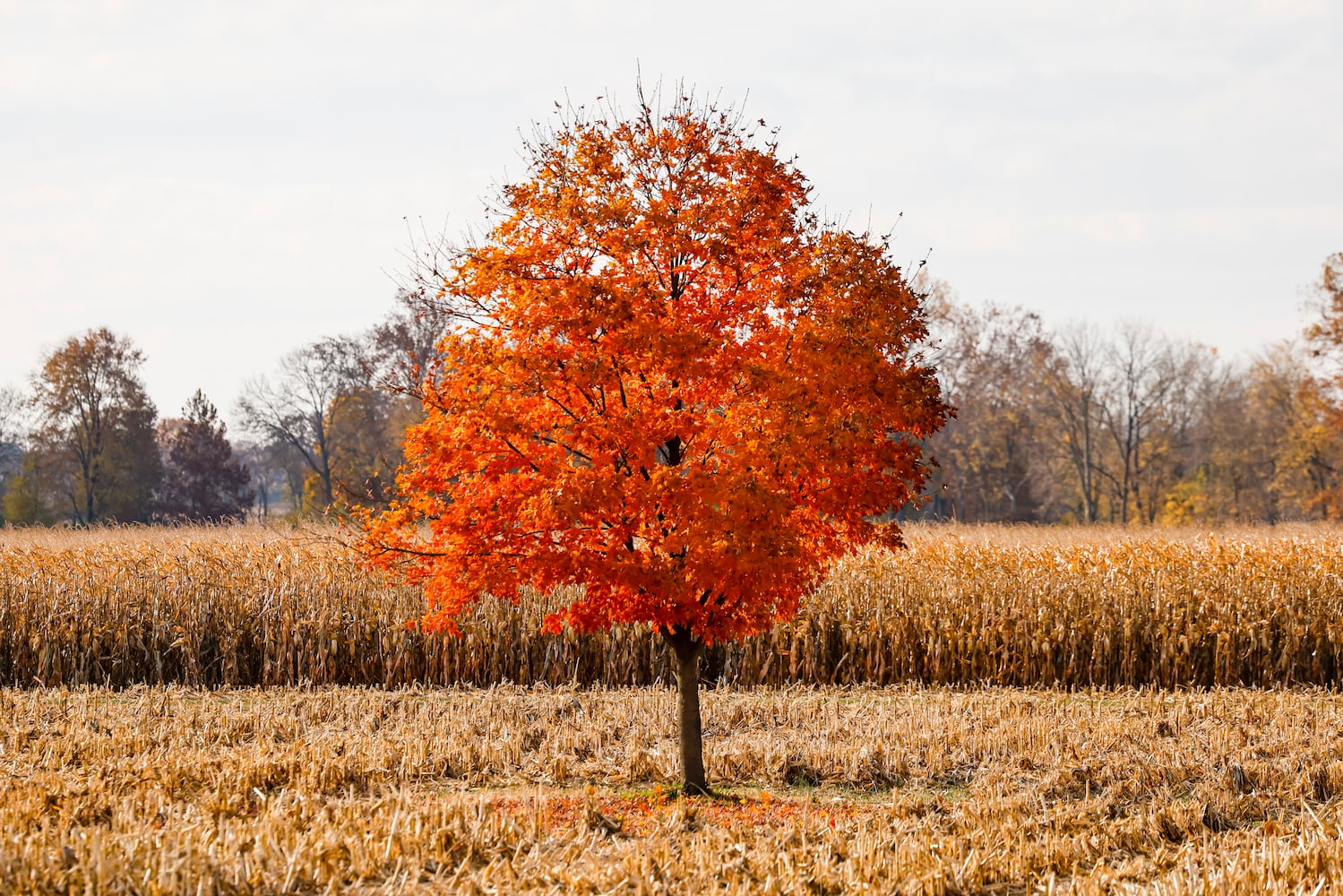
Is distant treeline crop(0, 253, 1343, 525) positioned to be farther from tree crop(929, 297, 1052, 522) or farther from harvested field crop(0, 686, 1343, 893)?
harvested field crop(0, 686, 1343, 893)

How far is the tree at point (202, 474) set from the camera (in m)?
54.5

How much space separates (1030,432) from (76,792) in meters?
52.3

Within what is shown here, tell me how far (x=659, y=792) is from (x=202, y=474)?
53.1 meters

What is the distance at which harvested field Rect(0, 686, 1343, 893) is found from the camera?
17.8 feet

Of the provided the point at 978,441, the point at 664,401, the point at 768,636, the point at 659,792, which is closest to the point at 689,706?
the point at 659,792

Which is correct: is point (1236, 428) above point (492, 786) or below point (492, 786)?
above

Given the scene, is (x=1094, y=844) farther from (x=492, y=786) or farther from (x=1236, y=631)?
(x=1236, y=631)

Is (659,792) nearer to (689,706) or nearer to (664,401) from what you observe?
(689,706)

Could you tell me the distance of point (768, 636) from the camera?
1370 cm

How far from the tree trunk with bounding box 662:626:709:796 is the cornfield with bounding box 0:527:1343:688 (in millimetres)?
4305

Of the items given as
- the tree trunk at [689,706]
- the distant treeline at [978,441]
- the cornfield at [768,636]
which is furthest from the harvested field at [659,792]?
the distant treeline at [978,441]

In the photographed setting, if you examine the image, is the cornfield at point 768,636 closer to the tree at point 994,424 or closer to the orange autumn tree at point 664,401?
the orange autumn tree at point 664,401

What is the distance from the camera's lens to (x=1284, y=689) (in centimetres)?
1301

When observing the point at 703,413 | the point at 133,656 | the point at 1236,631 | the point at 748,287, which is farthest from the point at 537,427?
the point at 1236,631
